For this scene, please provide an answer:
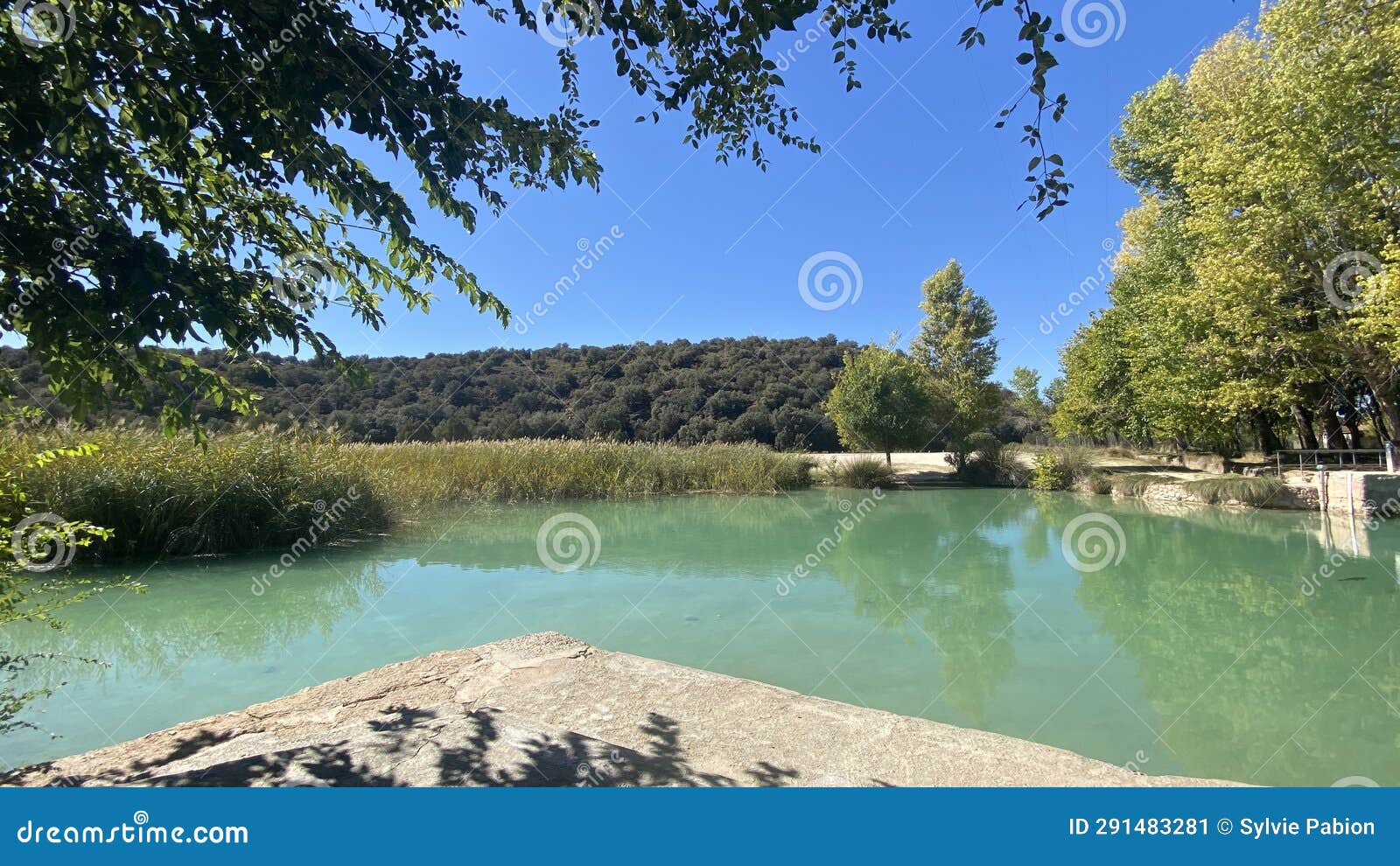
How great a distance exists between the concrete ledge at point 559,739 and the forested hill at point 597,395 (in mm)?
23443

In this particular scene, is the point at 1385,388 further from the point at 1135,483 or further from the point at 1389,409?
the point at 1135,483

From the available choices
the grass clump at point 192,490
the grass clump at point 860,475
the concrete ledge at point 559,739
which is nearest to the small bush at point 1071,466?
the grass clump at point 860,475

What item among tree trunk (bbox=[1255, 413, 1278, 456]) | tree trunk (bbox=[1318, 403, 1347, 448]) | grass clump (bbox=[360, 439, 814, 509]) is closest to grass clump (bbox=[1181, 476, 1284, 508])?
tree trunk (bbox=[1318, 403, 1347, 448])

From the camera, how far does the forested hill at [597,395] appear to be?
95.8ft

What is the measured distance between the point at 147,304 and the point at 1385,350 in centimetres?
1754

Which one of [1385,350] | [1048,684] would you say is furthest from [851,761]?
[1385,350]

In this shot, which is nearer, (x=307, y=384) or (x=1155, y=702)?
(x=1155, y=702)

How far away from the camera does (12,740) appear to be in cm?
316

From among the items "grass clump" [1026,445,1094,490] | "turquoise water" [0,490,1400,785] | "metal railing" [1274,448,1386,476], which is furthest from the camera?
"grass clump" [1026,445,1094,490]

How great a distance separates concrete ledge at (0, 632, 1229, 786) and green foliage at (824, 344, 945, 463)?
19.0 metres

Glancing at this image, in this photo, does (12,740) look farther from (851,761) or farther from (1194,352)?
(1194,352)

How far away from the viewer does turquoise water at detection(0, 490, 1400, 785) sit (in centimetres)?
358

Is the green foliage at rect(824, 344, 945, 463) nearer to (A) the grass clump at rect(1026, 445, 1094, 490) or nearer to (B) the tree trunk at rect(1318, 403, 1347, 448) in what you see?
(A) the grass clump at rect(1026, 445, 1094, 490)

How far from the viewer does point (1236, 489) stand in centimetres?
1339
